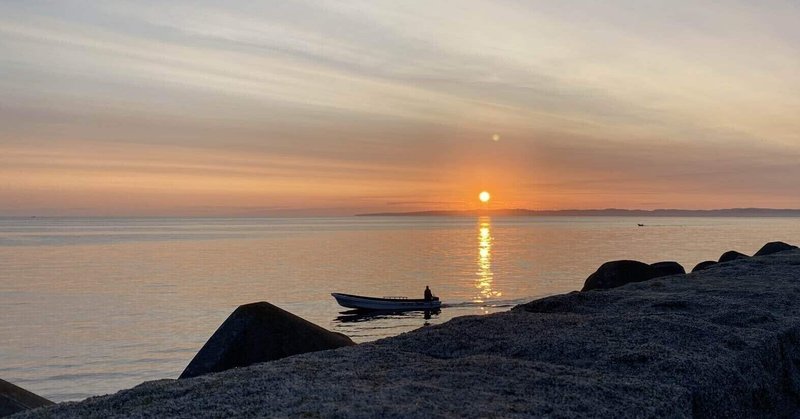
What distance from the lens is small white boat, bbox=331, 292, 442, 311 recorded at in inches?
1973

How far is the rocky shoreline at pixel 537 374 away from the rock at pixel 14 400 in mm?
3204

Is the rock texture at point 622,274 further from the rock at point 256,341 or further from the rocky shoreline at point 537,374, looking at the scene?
the rock at point 256,341

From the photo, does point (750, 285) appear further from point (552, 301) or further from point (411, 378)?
point (411, 378)

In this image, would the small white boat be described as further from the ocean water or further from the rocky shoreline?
the rocky shoreline

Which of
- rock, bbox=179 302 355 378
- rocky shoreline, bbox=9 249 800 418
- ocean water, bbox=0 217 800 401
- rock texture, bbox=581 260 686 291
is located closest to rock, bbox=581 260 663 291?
rock texture, bbox=581 260 686 291

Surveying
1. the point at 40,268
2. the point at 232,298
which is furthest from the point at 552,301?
the point at 40,268

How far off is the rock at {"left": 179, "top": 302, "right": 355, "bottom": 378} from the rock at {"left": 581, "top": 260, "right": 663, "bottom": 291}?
17882mm

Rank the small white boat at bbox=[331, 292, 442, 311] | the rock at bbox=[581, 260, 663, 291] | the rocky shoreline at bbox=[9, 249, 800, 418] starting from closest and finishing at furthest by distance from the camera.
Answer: the rocky shoreline at bbox=[9, 249, 800, 418]
the rock at bbox=[581, 260, 663, 291]
the small white boat at bbox=[331, 292, 442, 311]

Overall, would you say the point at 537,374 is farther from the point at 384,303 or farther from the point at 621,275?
the point at 384,303

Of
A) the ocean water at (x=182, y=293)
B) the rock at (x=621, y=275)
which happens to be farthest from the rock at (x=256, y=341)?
the rock at (x=621, y=275)

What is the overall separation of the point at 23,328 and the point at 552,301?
35.0 metres

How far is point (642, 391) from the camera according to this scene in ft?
34.3

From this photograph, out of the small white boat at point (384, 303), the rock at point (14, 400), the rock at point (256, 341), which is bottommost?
the small white boat at point (384, 303)

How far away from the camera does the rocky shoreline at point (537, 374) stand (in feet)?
31.3
